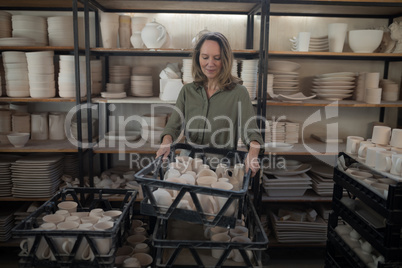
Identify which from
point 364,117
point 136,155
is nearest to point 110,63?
point 136,155

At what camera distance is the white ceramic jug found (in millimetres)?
2635

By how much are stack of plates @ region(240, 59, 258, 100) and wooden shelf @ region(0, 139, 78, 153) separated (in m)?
1.42

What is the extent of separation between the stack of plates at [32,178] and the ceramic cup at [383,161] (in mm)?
2334

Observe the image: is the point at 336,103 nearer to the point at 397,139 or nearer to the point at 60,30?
the point at 397,139

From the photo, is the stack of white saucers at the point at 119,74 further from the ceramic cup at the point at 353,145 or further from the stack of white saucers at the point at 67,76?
the ceramic cup at the point at 353,145

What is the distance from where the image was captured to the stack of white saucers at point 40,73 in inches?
107

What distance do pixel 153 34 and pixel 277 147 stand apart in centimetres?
131

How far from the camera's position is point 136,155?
3336mm

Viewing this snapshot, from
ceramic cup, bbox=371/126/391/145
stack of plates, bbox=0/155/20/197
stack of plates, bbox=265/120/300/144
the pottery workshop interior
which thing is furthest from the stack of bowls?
ceramic cup, bbox=371/126/391/145

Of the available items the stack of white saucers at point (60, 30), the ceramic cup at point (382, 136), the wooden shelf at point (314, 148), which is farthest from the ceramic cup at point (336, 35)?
the stack of white saucers at point (60, 30)

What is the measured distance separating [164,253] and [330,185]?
202cm

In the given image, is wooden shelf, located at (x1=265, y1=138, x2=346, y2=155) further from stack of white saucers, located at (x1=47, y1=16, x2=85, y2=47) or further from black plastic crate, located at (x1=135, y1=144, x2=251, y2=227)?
stack of white saucers, located at (x1=47, y1=16, x2=85, y2=47)

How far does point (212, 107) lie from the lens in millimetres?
2076

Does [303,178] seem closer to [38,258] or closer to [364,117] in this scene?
[364,117]
